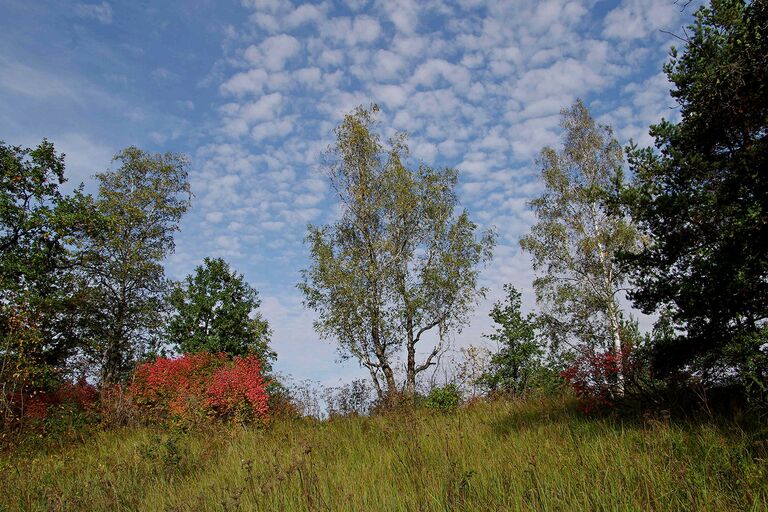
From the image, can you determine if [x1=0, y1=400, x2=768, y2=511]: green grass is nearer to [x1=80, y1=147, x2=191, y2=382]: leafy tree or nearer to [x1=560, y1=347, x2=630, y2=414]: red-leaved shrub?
[x1=560, y1=347, x2=630, y2=414]: red-leaved shrub

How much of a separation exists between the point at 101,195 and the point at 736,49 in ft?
89.4

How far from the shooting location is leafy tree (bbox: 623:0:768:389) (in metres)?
6.24

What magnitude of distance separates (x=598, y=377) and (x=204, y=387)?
1415 centimetres

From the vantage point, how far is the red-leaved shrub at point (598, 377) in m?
7.94

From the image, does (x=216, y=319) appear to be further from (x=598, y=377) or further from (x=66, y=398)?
(x=598, y=377)

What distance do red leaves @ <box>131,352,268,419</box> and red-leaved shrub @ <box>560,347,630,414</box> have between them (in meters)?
9.72

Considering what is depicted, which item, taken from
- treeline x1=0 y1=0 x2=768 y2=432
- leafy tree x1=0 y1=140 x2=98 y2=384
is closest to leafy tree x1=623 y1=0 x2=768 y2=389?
treeline x1=0 y1=0 x2=768 y2=432

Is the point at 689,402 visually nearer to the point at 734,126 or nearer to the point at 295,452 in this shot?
the point at 734,126

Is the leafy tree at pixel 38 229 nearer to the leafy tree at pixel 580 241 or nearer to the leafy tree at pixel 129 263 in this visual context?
the leafy tree at pixel 129 263

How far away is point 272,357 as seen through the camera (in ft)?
82.1

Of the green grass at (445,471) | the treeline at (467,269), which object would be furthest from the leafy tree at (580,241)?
the green grass at (445,471)

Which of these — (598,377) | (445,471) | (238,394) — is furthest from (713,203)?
Result: (238,394)

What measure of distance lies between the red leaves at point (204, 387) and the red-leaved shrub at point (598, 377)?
972 centimetres

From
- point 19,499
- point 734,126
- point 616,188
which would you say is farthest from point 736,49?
point 19,499
